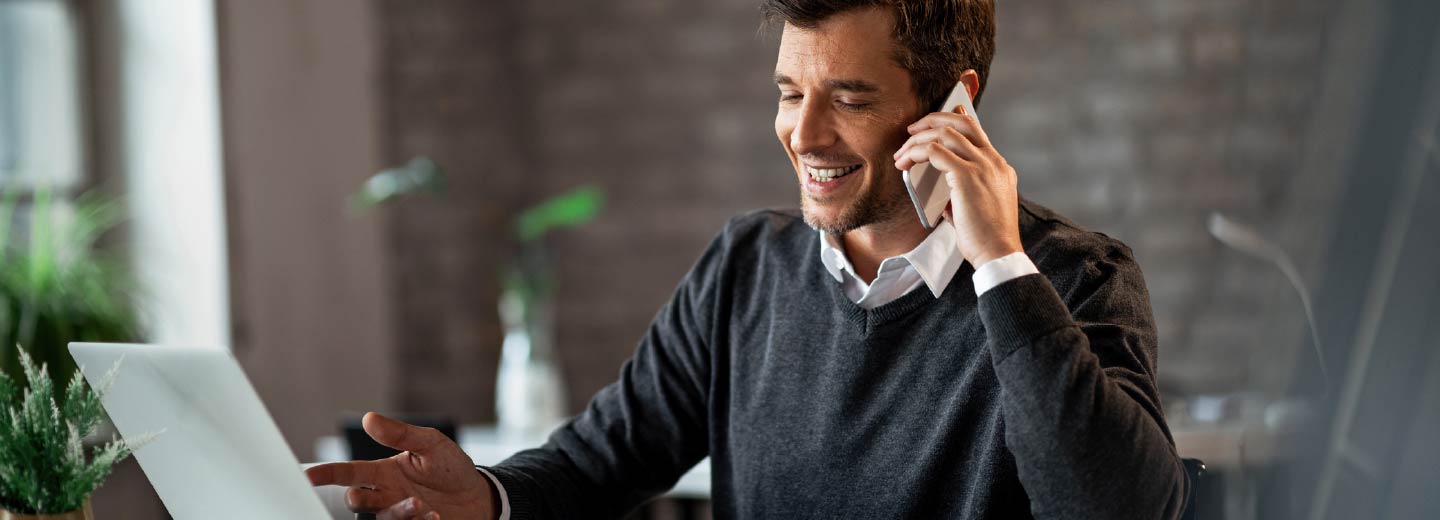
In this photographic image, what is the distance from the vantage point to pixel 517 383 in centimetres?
312

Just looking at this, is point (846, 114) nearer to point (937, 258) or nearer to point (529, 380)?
point (937, 258)

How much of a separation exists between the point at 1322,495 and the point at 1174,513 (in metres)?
0.73

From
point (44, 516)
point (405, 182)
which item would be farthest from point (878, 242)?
point (405, 182)

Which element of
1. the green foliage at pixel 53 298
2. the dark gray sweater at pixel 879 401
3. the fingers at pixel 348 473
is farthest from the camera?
the green foliage at pixel 53 298

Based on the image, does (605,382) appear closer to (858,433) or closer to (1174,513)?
(858,433)

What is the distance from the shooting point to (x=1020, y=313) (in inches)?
46.0

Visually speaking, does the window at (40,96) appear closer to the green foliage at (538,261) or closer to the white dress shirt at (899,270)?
the green foliage at (538,261)

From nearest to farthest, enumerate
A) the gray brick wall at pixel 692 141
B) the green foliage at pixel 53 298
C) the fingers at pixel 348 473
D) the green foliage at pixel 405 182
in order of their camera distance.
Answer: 1. the fingers at pixel 348 473
2. the green foliage at pixel 53 298
3. the green foliage at pixel 405 182
4. the gray brick wall at pixel 692 141

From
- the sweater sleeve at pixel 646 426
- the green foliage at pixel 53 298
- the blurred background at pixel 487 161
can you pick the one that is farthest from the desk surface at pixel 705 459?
the green foliage at pixel 53 298

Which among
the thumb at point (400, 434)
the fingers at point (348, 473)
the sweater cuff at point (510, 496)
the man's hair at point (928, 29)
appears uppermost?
the man's hair at point (928, 29)

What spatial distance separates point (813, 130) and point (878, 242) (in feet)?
0.61

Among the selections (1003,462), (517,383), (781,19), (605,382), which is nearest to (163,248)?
(517,383)

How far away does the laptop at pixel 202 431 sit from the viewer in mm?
1026

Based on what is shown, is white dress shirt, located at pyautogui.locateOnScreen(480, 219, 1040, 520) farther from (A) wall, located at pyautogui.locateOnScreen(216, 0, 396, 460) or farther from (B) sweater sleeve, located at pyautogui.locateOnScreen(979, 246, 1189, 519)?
(A) wall, located at pyautogui.locateOnScreen(216, 0, 396, 460)
